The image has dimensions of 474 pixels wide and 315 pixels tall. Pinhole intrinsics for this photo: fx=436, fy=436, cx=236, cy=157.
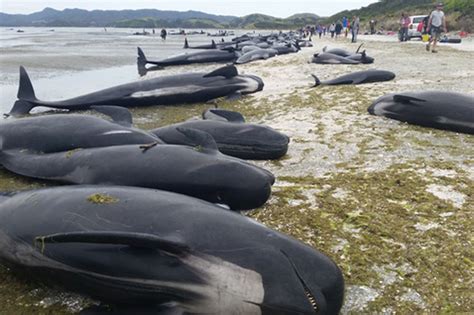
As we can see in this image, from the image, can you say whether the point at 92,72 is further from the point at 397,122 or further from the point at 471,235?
the point at 471,235

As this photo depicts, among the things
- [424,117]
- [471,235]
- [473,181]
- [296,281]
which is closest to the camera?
Result: [296,281]

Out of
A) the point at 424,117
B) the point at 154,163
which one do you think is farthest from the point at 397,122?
the point at 154,163

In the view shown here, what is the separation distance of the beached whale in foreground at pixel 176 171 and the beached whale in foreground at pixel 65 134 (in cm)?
52

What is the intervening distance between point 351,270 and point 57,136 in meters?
4.05

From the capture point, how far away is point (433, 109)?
7.39 metres

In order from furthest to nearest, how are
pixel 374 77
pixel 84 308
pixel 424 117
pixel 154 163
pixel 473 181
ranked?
pixel 374 77
pixel 424 117
pixel 473 181
pixel 154 163
pixel 84 308

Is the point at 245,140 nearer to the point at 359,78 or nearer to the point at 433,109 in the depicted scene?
the point at 433,109

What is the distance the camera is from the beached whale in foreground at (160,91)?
8.79 metres

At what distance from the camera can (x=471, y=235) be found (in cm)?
377

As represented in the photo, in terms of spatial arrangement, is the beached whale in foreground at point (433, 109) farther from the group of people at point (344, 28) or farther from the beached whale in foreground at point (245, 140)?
A: the group of people at point (344, 28)

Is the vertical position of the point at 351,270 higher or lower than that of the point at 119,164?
lower

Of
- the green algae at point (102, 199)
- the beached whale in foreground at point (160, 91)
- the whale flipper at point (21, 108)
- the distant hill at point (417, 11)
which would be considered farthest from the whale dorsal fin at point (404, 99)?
the distant hill at point (417, 11)

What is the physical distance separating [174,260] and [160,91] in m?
Answer: 7.57

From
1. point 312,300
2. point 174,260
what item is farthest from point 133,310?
point 312,300
